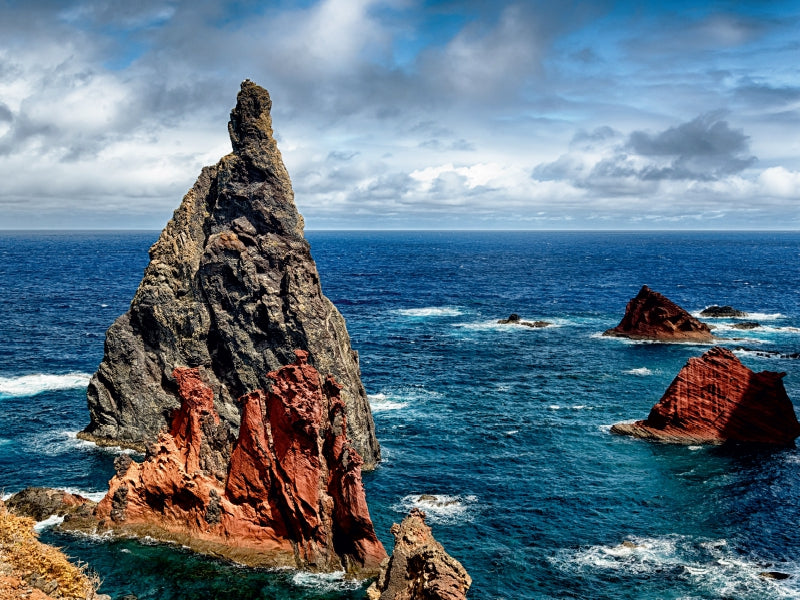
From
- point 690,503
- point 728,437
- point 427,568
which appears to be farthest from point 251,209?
point 728,437

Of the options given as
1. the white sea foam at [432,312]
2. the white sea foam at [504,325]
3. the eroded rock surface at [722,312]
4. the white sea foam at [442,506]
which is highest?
the eroded rock surface at [722,312]

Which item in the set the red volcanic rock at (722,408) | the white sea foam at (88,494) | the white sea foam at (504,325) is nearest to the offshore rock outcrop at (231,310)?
the white sea foam at (88,494)

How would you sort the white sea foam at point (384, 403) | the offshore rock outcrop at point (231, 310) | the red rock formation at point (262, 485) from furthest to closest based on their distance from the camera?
the white sea foam at point (384, 403)
the offshore rock outcrop at point (231, 310)
the red rock formation at point (262, 485)

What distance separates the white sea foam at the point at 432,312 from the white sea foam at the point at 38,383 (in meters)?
74.6

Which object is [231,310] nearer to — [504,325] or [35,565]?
[35,565]

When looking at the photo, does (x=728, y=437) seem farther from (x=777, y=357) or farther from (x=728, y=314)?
(x=728, y=314)

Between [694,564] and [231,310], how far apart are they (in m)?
43.8

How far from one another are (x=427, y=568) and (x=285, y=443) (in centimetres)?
1577

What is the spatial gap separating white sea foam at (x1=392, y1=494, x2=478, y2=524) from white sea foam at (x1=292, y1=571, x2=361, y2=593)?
10.7 meters

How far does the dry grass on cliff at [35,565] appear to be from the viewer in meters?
30.0

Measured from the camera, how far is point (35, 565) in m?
30.9

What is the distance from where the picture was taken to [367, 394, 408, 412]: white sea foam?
82875 millimetres

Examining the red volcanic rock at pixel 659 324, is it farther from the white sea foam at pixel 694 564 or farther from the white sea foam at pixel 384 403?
the white sea foam at pixel 694 564

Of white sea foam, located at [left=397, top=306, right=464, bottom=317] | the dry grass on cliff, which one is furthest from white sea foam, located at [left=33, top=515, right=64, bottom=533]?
white sea foam, located at [left=397, top=306, right=464, bottom=317]
